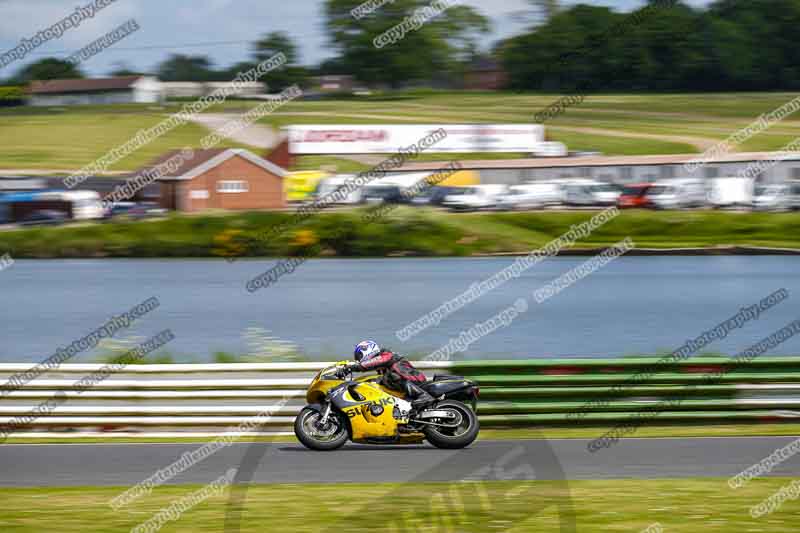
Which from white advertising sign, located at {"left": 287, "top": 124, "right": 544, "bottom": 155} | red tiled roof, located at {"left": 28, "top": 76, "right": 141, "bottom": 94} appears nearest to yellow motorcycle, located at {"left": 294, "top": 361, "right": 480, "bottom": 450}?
white advertising sign, located at {"left": 287, "top": 124, "right": 544, "bottom": 155}

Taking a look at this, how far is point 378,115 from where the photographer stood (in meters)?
87.2

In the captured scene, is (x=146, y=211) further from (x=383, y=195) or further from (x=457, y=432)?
(x=457, y=432)

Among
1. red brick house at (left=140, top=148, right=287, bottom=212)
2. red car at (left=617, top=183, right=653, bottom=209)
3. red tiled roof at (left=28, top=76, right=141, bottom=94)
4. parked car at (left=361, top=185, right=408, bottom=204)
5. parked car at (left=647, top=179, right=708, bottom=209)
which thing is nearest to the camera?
parked car at (left=647, top=179, right=708, bottom=209)

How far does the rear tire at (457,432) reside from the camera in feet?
36.3

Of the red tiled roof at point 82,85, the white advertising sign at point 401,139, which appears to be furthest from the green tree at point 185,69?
the white advertising sign at point 401,139

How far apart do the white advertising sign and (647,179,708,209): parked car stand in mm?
13525

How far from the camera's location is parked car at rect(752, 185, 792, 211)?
200 ft

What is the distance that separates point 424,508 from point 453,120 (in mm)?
80289

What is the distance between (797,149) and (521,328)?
4983cm

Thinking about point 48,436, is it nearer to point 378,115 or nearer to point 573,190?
point 573,190

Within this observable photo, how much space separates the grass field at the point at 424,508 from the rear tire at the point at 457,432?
5.81 feet

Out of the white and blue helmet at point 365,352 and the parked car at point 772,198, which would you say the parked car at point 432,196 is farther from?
the white and blue helmet at point 365,352

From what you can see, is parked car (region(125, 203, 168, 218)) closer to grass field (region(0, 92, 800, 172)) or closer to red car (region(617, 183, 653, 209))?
grass field (region(0, 92, 800, 172))

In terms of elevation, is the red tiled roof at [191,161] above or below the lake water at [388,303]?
above
